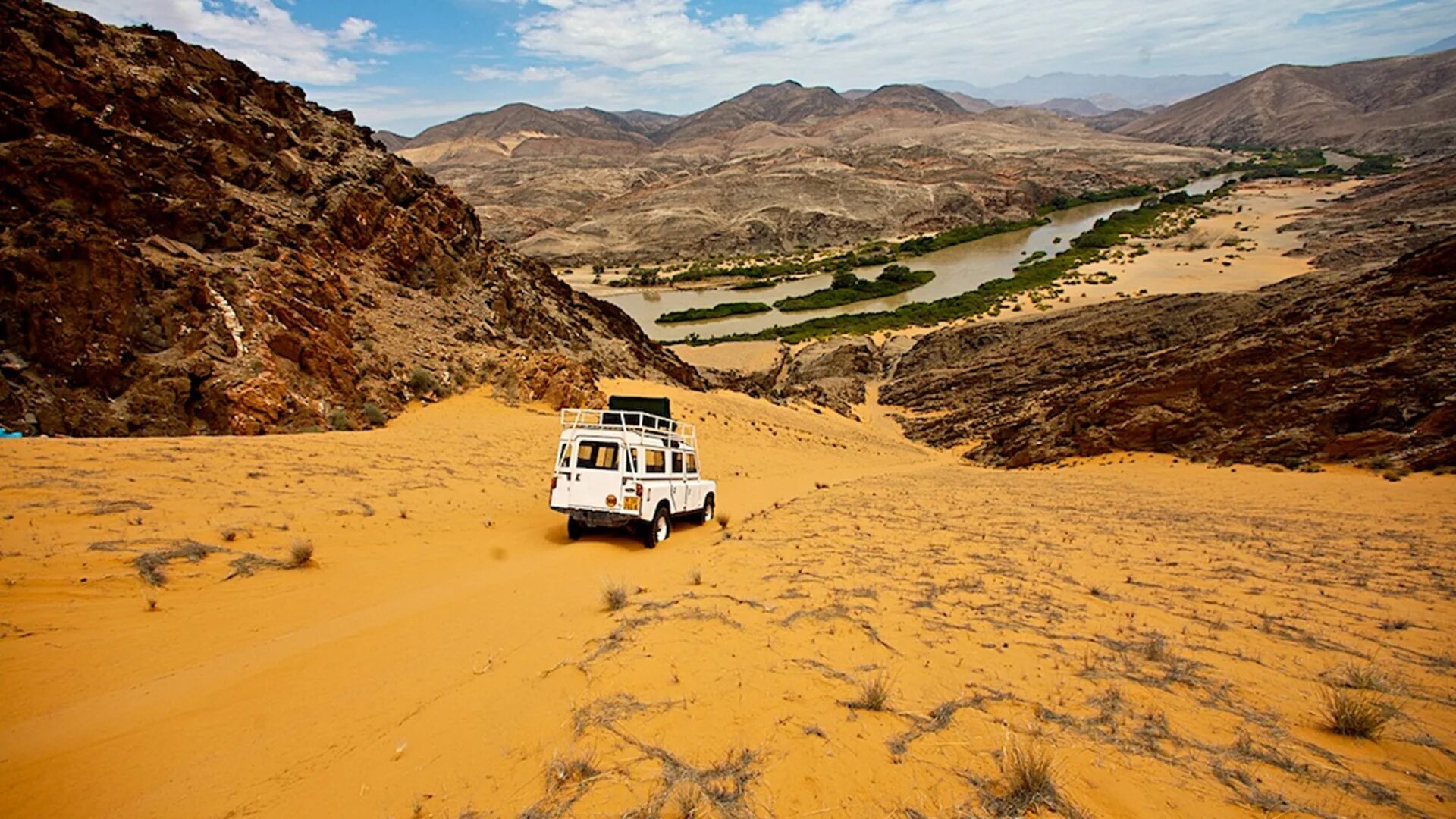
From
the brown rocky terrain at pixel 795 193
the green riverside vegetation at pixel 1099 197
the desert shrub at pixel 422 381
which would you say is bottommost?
the desert shrub at pixel 422 381

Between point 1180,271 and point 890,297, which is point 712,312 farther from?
point 1180,271

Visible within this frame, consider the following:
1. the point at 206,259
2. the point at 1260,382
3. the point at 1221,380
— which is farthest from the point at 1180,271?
the point at 206,259

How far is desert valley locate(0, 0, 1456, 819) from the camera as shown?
11.7 feet

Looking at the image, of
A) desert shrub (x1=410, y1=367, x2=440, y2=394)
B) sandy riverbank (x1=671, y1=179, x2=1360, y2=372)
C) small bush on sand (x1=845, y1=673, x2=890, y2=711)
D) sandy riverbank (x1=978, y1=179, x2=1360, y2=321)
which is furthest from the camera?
sandy riverbank (x1=978, y1=179, x2=1360, y2=321)

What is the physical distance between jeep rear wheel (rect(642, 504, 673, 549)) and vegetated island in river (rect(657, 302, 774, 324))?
51.9 meters

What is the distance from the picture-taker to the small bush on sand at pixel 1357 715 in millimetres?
3623

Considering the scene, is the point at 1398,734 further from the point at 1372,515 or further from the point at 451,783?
the point at 1372,515

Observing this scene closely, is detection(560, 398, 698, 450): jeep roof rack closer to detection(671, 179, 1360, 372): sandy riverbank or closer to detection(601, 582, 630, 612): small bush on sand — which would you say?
detection(601, 582, 630, 612): small bush on sand

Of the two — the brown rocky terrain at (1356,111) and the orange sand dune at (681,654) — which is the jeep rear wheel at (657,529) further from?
the brown rocky terrain at (1356,111)

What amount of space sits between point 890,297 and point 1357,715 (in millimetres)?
65187

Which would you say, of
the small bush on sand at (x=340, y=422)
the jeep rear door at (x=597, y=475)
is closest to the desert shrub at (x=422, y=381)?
the small bush on sand at (x=340, y=422)

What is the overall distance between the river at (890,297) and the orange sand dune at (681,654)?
48516mm

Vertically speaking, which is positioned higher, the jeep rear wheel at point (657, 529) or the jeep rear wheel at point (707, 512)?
the jeep rear wheel at point (657, 529)

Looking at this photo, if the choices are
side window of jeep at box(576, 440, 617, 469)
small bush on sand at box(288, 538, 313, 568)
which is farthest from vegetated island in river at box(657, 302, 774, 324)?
small bush on sand at box(288, 538, 313, 568)
